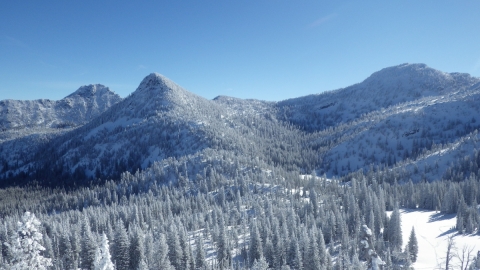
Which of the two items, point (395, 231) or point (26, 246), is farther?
point (395, 231)

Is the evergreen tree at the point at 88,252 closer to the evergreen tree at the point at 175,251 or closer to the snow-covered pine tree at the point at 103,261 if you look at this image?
the evergreen tree at the point at 175,251

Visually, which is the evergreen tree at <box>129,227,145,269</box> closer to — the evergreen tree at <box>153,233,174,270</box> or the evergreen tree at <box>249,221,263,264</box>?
the evergreen tree at <box>153,233,174,270</box>

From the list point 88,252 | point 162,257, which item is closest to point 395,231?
point 162,257

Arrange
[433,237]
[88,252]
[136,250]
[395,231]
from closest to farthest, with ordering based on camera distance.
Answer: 1. [136,250]
2. [88,252]
3. [395,231]
4. [433,237]

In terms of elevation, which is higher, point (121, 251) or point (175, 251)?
point (121, 251)

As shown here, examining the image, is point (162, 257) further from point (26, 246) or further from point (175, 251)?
point (26, 246)

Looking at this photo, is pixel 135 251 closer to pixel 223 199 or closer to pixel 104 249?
pixel 104 249
